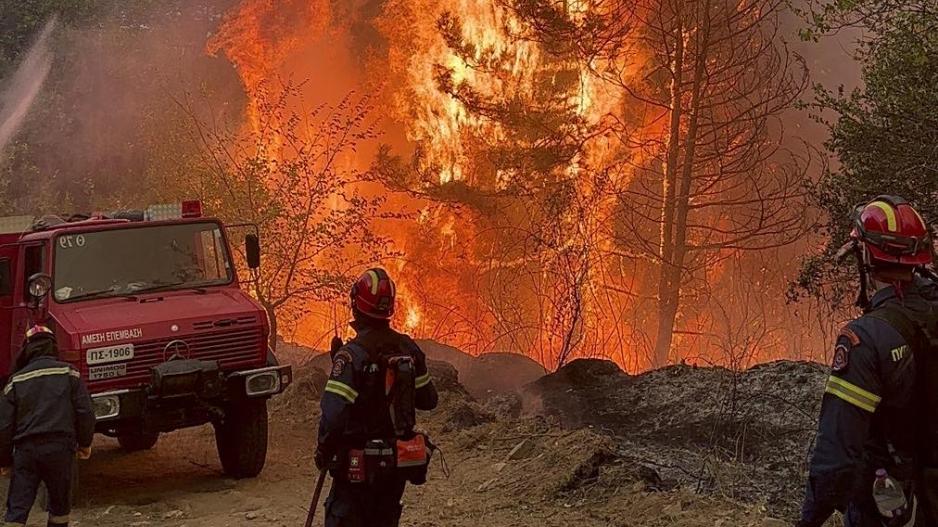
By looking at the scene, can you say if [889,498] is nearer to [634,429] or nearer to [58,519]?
[58,519]

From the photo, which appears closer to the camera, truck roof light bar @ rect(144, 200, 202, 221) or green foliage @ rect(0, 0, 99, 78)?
truck roof light bar @ rect(144, 200, 202, 221)

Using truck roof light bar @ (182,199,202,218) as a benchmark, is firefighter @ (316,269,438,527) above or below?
below

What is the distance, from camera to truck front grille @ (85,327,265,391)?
26.0 ft

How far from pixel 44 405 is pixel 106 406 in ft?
5.19

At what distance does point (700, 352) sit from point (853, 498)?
65.9 ft

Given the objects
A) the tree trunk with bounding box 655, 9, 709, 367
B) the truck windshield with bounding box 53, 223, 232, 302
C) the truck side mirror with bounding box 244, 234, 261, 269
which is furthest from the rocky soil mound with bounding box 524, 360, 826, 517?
the tree trunk with bounding box 655, 9, 709, 367

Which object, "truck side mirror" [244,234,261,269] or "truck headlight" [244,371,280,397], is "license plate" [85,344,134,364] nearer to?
"truck headlight" [244,371,280,397]

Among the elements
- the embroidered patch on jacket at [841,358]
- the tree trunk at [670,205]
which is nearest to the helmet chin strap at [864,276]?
the embroidered patch on jacket at [841,358]

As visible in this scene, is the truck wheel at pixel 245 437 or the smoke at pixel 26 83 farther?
the smoke at pixel 26 83

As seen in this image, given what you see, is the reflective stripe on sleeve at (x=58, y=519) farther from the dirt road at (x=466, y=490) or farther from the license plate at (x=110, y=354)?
the license plate at (x=110, y=354)

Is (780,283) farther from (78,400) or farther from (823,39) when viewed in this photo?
(78,400)

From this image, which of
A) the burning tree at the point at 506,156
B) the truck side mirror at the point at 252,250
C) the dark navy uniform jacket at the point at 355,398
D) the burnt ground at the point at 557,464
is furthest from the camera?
the burning tree at the point at 506,156

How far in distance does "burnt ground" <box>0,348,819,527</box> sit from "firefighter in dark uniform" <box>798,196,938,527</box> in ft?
9.03

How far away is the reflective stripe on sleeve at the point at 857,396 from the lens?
3.37m
